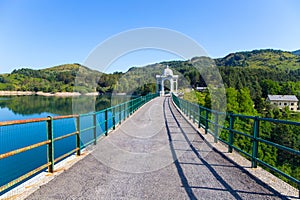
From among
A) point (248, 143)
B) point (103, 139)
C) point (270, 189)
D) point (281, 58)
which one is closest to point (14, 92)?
point (248, 143)

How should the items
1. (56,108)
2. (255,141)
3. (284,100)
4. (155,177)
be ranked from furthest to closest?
1. (284,100)
2. (56,108)
3. (255,141)
4. (155,177)

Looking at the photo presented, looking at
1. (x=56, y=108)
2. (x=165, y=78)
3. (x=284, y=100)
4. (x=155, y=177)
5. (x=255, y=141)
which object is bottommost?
(x=284, y=100)

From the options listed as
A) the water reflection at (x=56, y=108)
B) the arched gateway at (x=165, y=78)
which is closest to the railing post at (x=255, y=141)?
the water reflection at (x=56, y=108)

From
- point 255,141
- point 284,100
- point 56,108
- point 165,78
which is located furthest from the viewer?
point 284,100

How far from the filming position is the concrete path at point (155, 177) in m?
3.77

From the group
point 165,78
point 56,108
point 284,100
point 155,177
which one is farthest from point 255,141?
point 284,100

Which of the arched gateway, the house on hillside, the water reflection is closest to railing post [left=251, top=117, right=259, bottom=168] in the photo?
the water reflection

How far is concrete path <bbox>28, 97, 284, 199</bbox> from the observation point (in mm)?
3773

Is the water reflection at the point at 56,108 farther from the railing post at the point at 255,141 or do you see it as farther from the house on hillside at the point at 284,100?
the house on hillside at the point at 284,100

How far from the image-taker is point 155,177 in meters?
4.61

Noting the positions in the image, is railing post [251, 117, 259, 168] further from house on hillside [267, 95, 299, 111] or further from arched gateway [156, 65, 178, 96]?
house on hillside [267, 95, 299, 111]

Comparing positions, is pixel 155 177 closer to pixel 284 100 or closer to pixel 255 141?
pixel 255 141

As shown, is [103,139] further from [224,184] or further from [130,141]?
[224,184]

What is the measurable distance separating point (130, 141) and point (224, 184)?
4619mm
